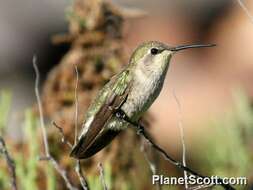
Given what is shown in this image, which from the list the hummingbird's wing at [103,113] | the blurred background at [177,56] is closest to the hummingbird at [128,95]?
the hummingbird's wing at [103,113]

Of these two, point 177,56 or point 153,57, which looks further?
point 177,56

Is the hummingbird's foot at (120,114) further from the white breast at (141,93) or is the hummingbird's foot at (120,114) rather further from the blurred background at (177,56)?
the blurred background at (177,56)

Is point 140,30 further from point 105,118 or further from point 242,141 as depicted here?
point 105,118

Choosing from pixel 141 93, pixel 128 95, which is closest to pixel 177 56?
pixel 128 95

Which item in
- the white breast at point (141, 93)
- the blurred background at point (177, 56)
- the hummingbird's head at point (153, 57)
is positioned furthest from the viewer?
the blurred background at point (177, 56)

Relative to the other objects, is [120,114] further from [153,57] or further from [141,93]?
[153,57]

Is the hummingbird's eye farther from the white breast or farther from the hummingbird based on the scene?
the white breast

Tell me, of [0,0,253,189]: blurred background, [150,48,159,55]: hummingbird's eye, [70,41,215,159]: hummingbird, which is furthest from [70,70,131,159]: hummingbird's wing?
[0,0,253,189]: blurred background
